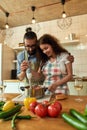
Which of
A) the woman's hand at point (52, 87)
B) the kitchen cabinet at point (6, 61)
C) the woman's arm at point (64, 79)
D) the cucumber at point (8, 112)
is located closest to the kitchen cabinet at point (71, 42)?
the kitchen cabinet at point (6, 61)

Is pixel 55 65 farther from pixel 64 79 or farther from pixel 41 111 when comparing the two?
pixel 41 111

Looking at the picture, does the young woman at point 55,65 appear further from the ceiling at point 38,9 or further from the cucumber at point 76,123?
the ceiling at point 38,9

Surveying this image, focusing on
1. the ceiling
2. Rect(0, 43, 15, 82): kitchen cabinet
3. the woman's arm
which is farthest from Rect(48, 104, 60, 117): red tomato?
Rect(0, 43, 15, 82): kitchen cabinet

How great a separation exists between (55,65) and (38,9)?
1891 millimetres

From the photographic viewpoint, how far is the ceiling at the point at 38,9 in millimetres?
2832

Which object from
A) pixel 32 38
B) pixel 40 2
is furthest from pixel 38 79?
pixel 40 2

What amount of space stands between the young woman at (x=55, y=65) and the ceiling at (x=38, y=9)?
1.50 m

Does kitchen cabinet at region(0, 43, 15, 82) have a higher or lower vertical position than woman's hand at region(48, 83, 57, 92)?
higher

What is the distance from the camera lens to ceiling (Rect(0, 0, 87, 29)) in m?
2.83

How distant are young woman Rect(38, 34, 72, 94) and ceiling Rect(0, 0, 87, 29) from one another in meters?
1.50

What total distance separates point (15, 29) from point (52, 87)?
303 centimetres

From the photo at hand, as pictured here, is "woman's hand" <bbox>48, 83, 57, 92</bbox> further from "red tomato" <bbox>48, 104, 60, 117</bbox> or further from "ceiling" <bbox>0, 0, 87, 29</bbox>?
"ceiling" <bbox>0, 0, 87, 29</bbox>

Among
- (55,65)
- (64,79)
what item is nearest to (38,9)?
(55,65)

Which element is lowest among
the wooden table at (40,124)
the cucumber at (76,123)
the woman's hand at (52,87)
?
the wooden table at (40,124)
